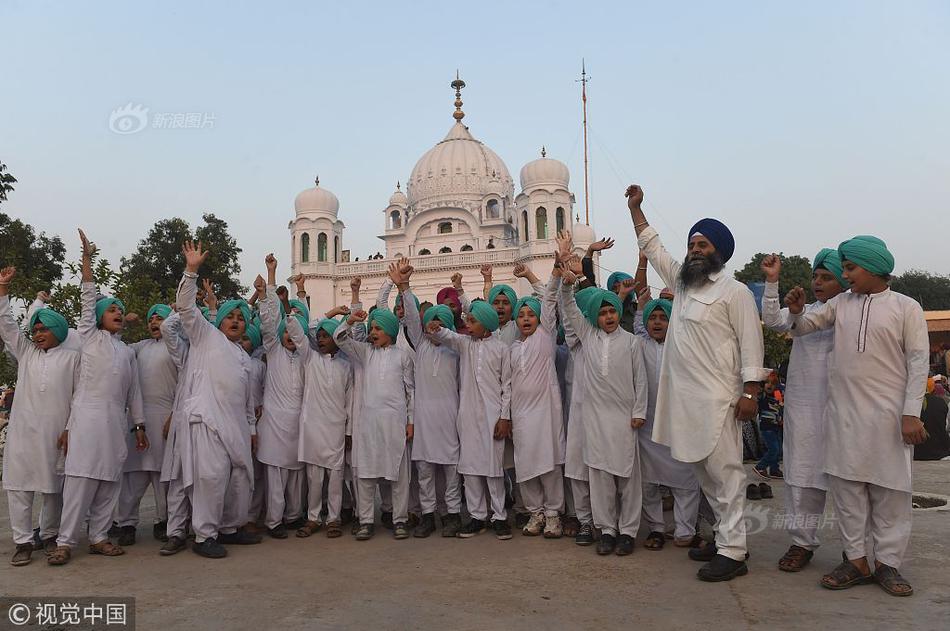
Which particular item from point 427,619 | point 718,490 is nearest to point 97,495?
point 427,619

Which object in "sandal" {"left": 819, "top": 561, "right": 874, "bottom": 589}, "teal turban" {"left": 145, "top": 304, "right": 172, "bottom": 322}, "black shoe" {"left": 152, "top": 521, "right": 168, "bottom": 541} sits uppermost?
"teal turban" {"left": 145, "top": 304, "right": 172, "bottom": 322}

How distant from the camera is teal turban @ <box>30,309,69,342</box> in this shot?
14.9ft

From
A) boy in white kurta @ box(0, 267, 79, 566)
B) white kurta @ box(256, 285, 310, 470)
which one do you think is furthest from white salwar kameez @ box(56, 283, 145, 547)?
white kurta @ box(256, 285, 310, 470)

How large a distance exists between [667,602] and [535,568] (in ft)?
2.82

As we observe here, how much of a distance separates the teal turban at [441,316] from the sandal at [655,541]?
6.78 feet

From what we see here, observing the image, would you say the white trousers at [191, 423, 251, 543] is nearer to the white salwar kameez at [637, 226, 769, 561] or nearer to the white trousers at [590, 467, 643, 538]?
the white trousers at [590, 467, 643, 538]

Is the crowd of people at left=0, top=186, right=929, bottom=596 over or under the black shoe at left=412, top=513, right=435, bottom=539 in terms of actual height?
over

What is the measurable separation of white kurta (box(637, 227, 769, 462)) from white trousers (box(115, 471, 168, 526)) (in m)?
3.51

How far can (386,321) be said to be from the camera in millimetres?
5195

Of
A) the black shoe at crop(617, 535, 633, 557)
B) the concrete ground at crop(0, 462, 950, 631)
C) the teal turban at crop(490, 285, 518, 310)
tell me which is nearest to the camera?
the concrete ground at crop(0, 462, 950, 631)

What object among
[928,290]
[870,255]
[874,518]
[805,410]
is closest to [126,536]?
[805,410]

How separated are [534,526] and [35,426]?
10.9ft

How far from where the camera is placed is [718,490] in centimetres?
375

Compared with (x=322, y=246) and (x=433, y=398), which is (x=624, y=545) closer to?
(x=433, y=398)
